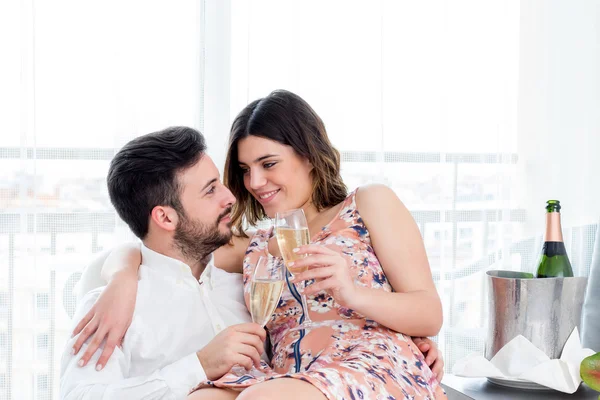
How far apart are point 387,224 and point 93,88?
128 cm

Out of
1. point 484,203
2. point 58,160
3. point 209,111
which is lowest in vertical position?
point 484,203

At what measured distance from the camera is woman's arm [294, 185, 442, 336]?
61.4 inches

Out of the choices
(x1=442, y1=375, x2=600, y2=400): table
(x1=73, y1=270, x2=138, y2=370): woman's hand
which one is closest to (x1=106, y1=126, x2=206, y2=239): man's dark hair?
(x1=73, y1=270, x2=138, y2=370): woman's hand

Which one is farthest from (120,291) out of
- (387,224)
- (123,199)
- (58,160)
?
(58,160)

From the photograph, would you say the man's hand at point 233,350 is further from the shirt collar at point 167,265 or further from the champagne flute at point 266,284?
the shirt collar at point 167,265

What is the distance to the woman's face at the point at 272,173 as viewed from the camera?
6.61 feet

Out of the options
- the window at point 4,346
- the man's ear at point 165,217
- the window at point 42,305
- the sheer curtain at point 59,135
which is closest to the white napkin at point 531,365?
the man's ear at point 165,217

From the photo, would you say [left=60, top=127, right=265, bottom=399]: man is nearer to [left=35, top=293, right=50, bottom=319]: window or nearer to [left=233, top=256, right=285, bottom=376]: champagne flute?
[left=233, top=256, right=285, bottom=376]: champagne flute

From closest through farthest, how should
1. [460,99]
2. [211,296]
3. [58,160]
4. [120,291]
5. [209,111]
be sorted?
[120,291] < [211,296] < [58,160] < [209,111] < [460,99]

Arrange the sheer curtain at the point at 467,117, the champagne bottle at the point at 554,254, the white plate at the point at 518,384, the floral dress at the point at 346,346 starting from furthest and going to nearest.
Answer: the sheer curtain at the point at 467,117 → the champagne bottle at the point at 554,254 → the white plate at the point at 518,384 → the floral dress at the point at 346,346

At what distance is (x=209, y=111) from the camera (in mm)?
2594

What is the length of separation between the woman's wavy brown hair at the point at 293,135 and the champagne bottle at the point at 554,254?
674mm

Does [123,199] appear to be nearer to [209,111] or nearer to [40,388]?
[209,111]

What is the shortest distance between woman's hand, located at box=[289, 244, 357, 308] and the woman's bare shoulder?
0.57 m
